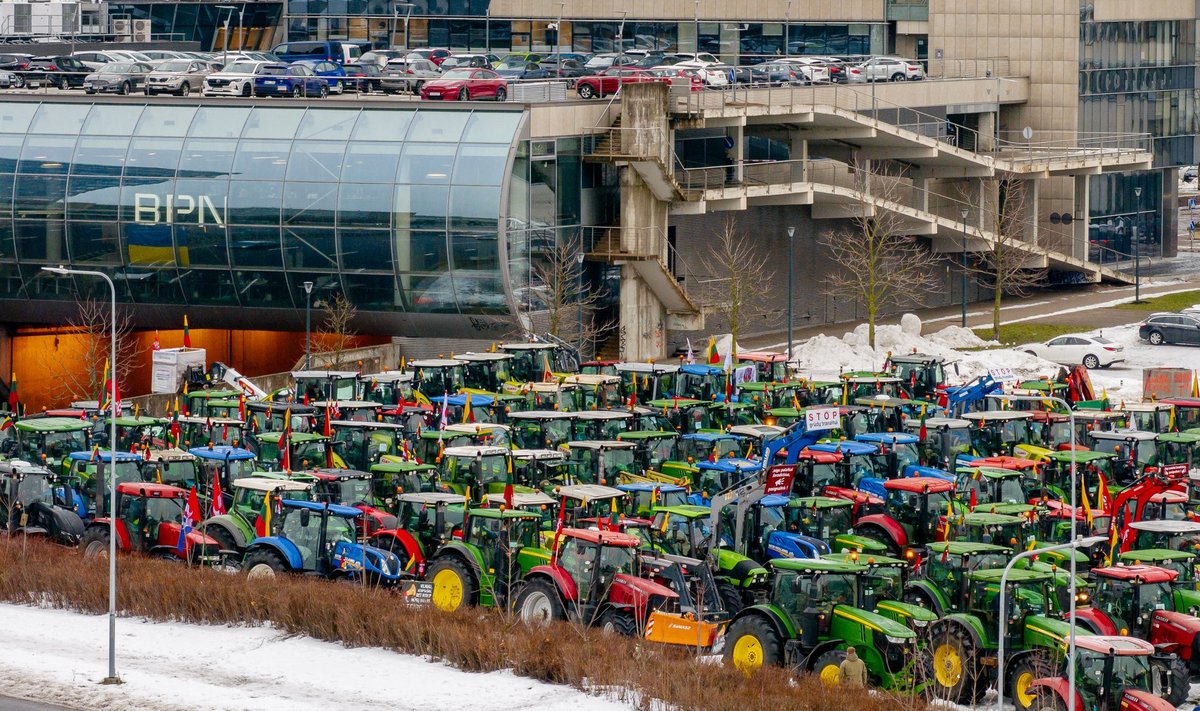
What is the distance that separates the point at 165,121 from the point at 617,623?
130 feet

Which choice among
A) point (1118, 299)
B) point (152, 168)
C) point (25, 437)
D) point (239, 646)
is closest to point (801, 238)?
point (1118, 299)

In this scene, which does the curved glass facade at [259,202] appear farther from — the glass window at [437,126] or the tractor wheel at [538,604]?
the tractor wheel at [538,604]

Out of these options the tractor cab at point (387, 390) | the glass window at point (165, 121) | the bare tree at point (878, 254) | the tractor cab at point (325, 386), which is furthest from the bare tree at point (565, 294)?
the tractor cab at point (325, 386)

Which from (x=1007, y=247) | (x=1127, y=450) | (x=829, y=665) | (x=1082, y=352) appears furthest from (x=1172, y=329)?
(x=829, y=665)

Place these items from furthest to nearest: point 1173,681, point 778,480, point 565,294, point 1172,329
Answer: point 1172,329, point 565,294, point 778,480, point 1173,681

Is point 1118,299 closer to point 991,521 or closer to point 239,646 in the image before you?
point 991,521

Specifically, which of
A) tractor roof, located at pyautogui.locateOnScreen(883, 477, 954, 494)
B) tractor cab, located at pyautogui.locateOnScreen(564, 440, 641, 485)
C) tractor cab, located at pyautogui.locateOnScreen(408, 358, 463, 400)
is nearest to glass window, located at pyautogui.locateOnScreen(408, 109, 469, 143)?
tractor cab, located at pyautogui.locateOnScreen(408, 358, 463, 400)

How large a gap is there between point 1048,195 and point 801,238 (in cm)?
1315

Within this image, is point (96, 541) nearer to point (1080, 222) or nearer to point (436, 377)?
point (436, 377)

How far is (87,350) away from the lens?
6206cm

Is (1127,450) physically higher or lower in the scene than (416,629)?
higher

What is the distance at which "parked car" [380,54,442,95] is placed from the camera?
67.0 metres

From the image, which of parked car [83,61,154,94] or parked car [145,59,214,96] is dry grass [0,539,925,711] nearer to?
parked car [145,59,214,96]

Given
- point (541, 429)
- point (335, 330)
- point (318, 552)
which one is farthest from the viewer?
point (335, 330)
